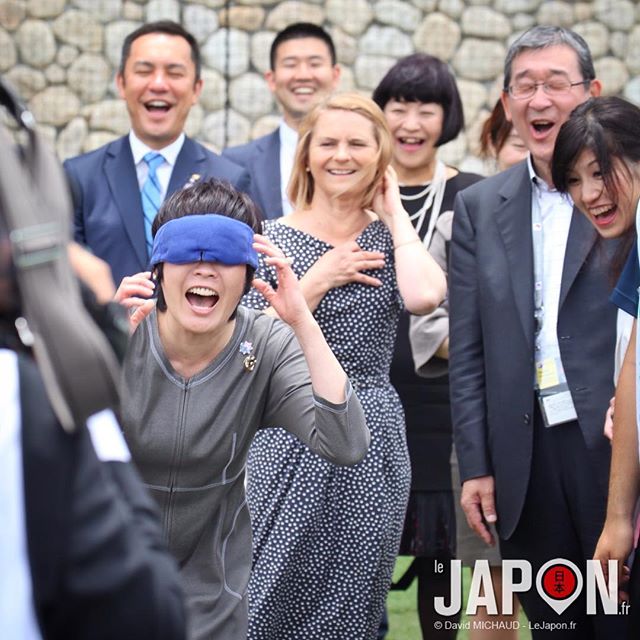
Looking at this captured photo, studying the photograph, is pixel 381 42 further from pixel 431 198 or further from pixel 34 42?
pixel 431 198

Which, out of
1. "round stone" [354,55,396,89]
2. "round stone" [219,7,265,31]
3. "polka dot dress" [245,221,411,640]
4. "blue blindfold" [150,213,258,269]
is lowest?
"polka dot dress" [245,221,411,640]

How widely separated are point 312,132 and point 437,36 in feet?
19.3

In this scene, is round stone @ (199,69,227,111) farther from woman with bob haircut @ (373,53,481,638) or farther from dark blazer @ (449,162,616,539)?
dark blazer @ (449,162,616,539)

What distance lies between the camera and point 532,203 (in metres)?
4.20

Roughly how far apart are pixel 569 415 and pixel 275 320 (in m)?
1.06

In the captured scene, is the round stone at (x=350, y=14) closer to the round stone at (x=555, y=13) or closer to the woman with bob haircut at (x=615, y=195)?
the round stone at (x=555, y=13)

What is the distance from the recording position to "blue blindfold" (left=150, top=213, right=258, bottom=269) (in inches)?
126

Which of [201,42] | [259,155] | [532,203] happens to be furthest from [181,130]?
[201,42]

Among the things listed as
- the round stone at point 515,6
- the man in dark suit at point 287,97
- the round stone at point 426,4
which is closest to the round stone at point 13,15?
the round stone at point 426,4

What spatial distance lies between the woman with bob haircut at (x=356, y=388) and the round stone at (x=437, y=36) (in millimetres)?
5736

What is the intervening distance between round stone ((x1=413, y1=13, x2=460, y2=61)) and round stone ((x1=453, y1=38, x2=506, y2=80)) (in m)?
0.09

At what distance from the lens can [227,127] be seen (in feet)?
32.3

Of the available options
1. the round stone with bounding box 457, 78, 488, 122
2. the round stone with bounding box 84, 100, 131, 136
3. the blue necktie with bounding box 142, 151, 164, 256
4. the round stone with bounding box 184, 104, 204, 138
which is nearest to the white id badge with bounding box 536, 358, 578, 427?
the blue necktie with bounding box 142, 151, 164, 256

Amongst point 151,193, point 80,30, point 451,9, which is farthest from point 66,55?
point 151,193
